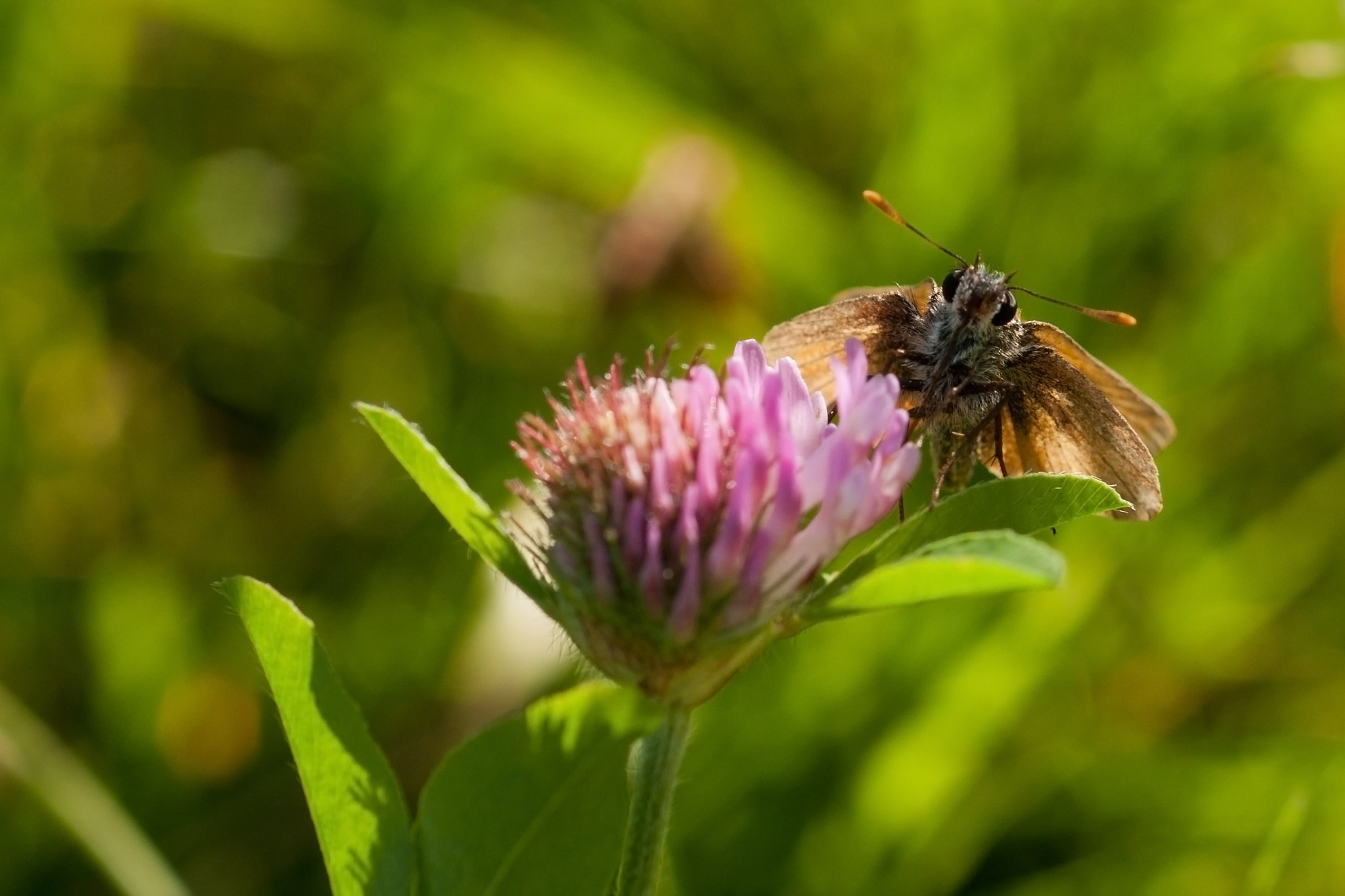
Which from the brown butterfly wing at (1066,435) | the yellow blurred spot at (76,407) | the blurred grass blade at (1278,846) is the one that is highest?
the brown butterfly wing at (1066,435)

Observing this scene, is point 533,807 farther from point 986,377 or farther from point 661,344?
point 661,344

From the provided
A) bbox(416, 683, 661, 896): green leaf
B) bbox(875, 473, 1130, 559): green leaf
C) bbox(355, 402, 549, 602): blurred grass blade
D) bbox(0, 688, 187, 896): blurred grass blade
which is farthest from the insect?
bbox(0, 688, 187, 896): blurred grass blade

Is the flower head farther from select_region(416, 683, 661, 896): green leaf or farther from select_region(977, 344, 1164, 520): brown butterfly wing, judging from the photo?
select_region(977, 344, 1164, 520): brown butterfly wing

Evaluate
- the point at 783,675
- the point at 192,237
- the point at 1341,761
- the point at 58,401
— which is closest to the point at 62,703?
the point at 58,401

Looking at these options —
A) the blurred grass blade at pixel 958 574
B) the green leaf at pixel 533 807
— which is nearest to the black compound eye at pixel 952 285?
the blurred grass blade at pixel 958 574

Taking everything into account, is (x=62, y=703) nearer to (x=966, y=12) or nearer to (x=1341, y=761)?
(x=1341, y=761)

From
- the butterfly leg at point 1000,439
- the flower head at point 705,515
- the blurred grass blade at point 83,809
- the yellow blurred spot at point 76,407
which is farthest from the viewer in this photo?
the yellow blurred spot at point 76,407

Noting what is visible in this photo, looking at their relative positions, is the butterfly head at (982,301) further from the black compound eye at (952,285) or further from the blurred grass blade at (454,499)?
the blurred grass blade at (454,499)
